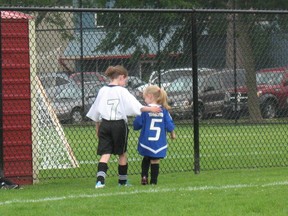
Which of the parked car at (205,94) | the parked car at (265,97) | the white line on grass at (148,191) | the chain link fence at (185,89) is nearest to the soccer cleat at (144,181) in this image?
the white line on grass at (148,191)

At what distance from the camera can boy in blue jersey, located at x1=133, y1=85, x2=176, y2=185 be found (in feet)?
42.3

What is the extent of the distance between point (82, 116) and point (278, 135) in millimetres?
4401

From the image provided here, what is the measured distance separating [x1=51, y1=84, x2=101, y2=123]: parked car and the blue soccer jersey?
4274 millimetres

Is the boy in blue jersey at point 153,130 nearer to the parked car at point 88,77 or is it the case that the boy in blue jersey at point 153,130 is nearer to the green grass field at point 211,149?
the green grass field at point 211,149

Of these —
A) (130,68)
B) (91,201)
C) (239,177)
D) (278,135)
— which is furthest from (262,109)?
(91,201)

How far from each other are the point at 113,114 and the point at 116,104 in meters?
0.12

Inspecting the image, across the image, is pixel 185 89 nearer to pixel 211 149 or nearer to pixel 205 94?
pixel 205 94

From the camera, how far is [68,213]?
9906 millimetres

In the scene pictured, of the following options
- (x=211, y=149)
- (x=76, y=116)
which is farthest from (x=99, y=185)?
(x=211, y=149)

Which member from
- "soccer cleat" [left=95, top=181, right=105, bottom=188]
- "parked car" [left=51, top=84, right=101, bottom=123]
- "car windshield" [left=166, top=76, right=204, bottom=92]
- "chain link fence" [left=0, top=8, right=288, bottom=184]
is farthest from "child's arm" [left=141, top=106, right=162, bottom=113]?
"car windshield" [left=166, top=76, right=204, bottom=92]

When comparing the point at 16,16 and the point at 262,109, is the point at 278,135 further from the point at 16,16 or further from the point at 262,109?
the point at 16,16

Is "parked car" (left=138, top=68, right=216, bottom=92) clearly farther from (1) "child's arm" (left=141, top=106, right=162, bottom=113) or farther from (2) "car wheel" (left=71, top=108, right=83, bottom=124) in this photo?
(1) "child's arm" (left=141, top=106, right=162, bottom=113)

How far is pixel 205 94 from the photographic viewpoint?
18.8 metres

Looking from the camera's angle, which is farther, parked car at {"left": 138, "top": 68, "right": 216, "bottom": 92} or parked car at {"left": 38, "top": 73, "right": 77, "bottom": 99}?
parked car at {"left": 38, "top": 73, "right": 77, "bottom": 99}
